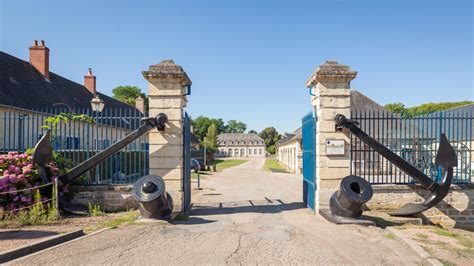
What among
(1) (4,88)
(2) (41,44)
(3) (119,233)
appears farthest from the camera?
(2) (41,44)

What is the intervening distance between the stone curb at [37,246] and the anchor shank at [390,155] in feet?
19.3

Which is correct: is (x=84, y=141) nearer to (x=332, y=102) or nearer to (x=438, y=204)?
(x=332, y=102)

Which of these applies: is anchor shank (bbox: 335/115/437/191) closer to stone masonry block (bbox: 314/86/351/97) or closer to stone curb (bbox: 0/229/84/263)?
stone masonry block (bbox: 314/86/351/97)

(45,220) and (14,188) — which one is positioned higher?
(14,188)

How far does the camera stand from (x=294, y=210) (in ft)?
27.0

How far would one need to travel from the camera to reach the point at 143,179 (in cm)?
661

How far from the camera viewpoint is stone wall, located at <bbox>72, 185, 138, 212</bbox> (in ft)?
25.8

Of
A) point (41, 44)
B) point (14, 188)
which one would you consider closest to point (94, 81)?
point (41, 44)

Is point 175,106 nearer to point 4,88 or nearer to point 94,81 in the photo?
point 4,88

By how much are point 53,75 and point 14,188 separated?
17101 millimetres

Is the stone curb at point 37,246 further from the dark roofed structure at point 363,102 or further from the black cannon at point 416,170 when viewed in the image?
the dark roofed structure at point 363,102

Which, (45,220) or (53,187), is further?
(53,187)

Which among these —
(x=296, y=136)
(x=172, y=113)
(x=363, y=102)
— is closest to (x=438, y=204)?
(x=172, y=113)

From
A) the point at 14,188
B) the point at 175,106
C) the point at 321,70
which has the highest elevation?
the point at 321,70
